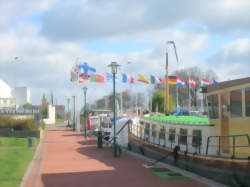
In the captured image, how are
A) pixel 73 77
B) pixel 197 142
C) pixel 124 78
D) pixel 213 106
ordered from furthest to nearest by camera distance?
pixel 73 77 < pixel 124 78 < pixel 197 142 < pixel 213 106

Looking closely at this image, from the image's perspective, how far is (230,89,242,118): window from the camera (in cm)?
1135

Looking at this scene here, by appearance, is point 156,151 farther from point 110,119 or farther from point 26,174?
point 110,119

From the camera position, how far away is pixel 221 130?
12422mm

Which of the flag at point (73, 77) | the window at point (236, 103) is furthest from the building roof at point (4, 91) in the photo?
the window at point (236, 103)

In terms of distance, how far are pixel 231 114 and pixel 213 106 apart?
1288 mm

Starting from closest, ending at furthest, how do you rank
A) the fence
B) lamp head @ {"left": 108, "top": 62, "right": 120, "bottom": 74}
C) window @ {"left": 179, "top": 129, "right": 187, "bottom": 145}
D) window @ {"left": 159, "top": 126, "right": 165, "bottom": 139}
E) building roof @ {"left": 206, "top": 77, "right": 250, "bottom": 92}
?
the fence < building roof @ {"left": 206, "top": 77, "right": 250, "bottom": 92} < window @ {"left": 179, "top": 129, "right": 187, "bottom": 145} < window @ {"left": 159, "top": 126, "right": 165, "bottom": 139} < lamp head @ {"left": 108, "top": 62, "right": 120, "bottom": 74}

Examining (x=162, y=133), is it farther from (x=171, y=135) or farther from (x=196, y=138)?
(x=196, y=138)

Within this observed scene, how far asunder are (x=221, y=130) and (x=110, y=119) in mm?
21441

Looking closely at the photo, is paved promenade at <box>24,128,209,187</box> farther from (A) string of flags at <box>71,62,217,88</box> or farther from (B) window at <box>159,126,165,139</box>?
(A) string of flags at <box>71,62,217,88</box>

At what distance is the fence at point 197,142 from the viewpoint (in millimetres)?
10841

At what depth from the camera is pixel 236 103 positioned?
37.9 ft

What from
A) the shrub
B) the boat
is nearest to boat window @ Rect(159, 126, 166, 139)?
the boat

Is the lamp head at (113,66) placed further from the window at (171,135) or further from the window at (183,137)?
the window at (183,137)

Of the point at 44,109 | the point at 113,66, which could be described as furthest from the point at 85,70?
the point at 44,109
